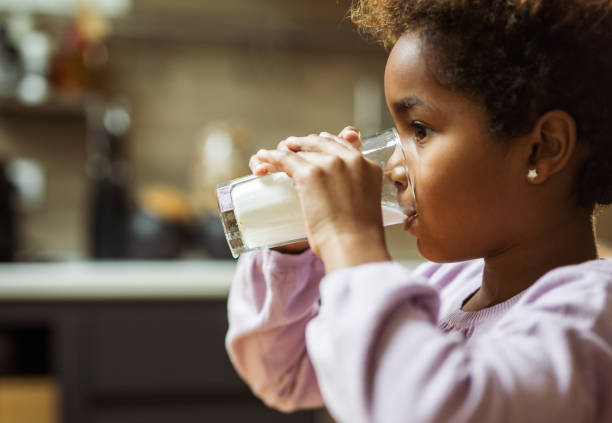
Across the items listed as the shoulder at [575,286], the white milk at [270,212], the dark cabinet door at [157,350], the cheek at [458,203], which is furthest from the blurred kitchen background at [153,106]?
the shoulder at [575,286]

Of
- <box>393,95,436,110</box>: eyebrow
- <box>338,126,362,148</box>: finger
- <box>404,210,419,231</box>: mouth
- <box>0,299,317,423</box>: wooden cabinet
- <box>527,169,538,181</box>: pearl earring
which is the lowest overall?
<box>0,299,317,423</box>: wooden cabinet

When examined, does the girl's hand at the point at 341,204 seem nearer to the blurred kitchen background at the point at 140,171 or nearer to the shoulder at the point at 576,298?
the shoulder at the point at 576,298

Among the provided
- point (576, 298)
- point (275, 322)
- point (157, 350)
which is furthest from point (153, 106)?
point (576, 298)

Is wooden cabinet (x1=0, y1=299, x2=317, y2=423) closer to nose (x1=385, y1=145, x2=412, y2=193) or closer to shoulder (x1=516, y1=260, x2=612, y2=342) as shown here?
nose (x1=385, y1=145, x2=412, y2=193)

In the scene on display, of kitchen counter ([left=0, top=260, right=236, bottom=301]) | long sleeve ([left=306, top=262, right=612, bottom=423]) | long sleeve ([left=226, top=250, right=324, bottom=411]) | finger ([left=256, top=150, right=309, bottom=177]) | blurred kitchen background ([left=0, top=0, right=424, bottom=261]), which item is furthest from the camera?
blurred kitchen background ([left=0, top=0, right=424, bottom=261])

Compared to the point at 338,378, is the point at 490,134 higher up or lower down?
higher up

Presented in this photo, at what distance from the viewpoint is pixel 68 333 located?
5.49 ft

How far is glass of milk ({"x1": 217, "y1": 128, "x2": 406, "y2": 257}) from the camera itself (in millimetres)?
728

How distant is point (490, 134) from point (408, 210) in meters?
0.12

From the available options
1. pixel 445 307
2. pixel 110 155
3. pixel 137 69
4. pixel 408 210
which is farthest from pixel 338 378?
pixel 137 69

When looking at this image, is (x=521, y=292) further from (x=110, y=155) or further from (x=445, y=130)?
(x=110, y=155)

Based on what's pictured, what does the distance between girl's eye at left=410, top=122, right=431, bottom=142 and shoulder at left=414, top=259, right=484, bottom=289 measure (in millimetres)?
255

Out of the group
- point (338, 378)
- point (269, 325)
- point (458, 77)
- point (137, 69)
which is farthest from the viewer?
point (137, 69)

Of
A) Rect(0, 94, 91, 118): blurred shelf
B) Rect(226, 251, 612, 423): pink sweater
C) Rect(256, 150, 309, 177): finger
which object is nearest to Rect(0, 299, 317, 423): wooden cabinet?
Rect(0, 94, 91, 118): blurred shelf
